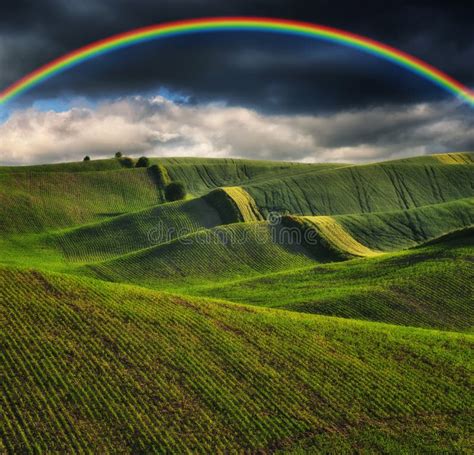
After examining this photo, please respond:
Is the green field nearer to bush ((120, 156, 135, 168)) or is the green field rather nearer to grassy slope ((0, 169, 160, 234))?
grassy slope ((0, 169, 160, 234))

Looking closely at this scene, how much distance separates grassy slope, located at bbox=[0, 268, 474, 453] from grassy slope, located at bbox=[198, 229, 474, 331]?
22.4 feet

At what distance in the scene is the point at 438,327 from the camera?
143 feet

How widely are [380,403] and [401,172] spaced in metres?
121

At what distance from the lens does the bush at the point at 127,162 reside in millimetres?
160875

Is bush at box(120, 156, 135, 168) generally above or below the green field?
above

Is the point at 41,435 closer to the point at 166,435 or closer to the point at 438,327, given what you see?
the point at 166,435

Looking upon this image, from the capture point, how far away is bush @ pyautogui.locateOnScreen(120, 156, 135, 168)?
161 m

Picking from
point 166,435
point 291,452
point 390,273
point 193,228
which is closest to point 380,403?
point 291,452

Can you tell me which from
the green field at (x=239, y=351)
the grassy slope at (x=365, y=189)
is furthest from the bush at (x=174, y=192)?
the green field at (x=239, y=351)

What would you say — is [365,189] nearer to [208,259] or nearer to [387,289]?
[208,259]

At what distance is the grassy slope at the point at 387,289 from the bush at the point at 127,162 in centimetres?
10748

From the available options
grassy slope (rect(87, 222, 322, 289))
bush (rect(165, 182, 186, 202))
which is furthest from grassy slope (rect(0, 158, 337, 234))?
grassy slope (rect(87, 222, 322, 289))

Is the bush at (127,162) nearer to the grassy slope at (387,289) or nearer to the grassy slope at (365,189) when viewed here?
the grassy slope at (365,189)

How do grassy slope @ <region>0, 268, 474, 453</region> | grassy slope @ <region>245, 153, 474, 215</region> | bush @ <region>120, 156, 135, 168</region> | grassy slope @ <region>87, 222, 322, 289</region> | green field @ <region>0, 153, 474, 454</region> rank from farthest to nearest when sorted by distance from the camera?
bush @ <region>120, 156, 135, 168</region>, grassy slope @ <region>245, 153, 474, 215</region>, grassy slope @ <region>87, 222, 322, 289</region>, green field @ <region>0, 153, 474, 454</region>, grassy slope @ <region>0, 268, 474, 453</region>
